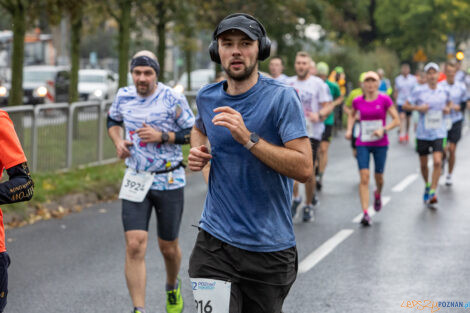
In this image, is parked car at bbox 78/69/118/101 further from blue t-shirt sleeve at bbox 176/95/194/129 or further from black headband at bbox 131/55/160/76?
black headband at bbox 131/55/160/76

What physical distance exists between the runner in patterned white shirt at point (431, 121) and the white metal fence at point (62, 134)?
5262mm

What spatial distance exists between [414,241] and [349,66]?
25.6 meters

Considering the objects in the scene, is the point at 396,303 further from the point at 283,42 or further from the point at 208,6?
the point at 283,42

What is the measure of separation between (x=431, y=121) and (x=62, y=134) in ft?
18.5

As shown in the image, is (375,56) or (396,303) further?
(375,56)

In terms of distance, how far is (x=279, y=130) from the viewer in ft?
12.9

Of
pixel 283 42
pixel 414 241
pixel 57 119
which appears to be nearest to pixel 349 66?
pixel 283 42

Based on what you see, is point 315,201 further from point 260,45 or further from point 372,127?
point 260,45

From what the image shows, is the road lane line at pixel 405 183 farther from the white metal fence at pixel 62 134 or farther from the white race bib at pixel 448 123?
the white metal fence at pixel 62 134

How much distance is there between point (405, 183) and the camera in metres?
14.4

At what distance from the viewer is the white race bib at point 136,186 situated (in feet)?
20.3

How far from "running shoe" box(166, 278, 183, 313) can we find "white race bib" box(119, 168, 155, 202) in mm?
785

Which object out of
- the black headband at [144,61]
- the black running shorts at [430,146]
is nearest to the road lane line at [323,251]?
the black headband at [144,61]

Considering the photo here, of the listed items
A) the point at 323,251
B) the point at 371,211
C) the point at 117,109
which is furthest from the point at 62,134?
the point at 117,109
